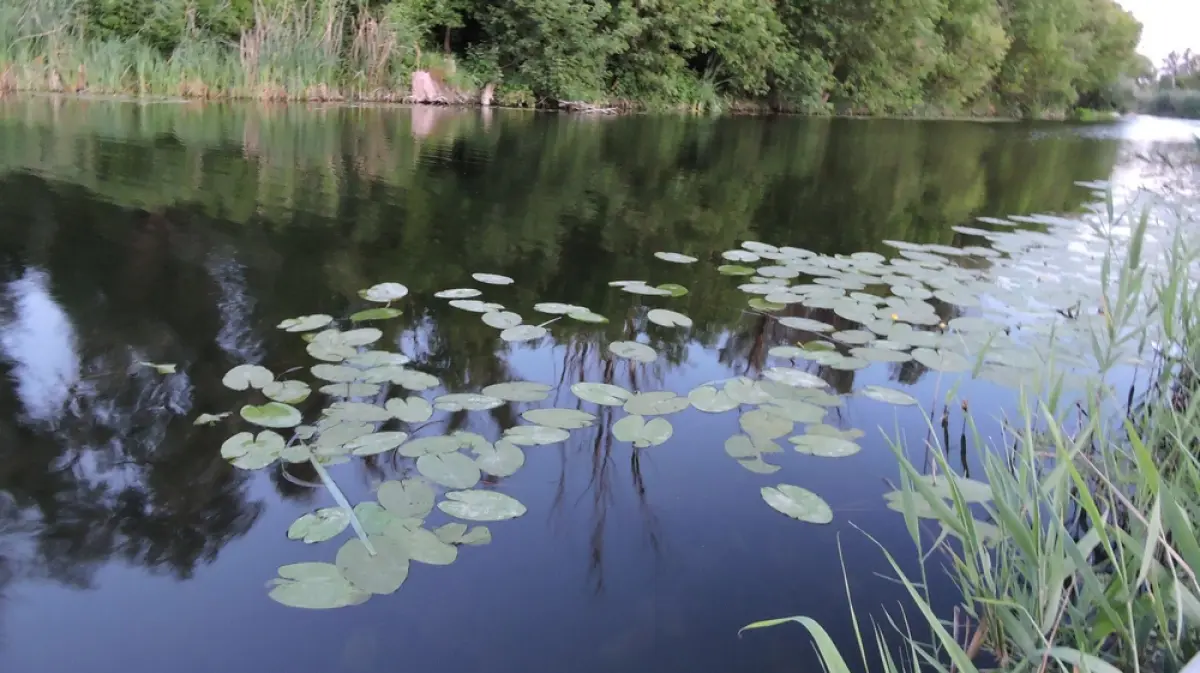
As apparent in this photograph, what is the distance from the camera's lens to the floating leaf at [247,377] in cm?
200

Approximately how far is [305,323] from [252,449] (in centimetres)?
81

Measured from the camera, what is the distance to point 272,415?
6.06 feet

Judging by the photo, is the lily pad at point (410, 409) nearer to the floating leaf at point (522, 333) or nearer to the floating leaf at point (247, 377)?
the floating leaf at point (247, 377)

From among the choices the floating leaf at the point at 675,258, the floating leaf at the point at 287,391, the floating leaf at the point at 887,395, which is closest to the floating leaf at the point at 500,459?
the floating leaf at the point at 287,391

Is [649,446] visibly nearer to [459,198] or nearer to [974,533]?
[974,533]

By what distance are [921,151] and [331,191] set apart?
27.6ft

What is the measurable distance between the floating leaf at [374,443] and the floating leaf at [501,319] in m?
0.85

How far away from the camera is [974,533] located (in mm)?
988

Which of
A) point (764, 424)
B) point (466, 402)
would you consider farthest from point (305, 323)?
point (764, 424)

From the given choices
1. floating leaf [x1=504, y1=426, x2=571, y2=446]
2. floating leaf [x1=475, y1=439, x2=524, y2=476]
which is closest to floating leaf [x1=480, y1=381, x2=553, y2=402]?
floating leaf [x1=504, y1=426, x2=571, y2=446]

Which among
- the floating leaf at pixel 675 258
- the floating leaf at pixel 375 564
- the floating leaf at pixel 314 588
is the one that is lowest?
the floating leaf at pixel 314 588

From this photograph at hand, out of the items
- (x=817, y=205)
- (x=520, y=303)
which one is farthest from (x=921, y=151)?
(x=520, y=303)

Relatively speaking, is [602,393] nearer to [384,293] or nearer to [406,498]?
[406,498]

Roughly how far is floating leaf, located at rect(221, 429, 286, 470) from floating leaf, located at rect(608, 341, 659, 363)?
1022mm
